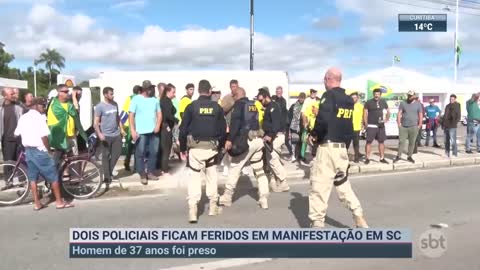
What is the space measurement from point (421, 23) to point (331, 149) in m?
17.0

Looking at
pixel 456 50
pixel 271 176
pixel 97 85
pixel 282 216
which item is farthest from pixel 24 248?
pixel 456 50

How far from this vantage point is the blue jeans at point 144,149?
9711 mm

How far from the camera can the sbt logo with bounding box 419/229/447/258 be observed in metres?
5.84

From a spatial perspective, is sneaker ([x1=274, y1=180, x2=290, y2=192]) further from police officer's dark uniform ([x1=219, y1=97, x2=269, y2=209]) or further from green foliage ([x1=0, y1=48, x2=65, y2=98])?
green foliage ([x1=0, y1=48, x2=65, y2=98])

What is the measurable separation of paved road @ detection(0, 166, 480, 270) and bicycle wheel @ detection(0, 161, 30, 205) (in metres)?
0.31

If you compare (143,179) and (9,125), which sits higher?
(9,125)

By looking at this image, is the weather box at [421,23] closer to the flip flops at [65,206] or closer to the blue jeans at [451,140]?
the blue jeans at [451,140]

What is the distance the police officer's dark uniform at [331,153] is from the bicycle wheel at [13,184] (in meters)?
4.98

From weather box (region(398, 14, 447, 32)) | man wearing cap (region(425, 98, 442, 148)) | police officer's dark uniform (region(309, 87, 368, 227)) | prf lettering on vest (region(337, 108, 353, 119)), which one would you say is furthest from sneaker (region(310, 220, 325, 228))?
weather box (region(398, 14, 447, 32))

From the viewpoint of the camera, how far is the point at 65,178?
866cm

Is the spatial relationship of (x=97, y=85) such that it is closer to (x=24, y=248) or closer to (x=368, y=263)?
(x=24, y=248)

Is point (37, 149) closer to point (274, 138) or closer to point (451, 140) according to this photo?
point (274, 138)

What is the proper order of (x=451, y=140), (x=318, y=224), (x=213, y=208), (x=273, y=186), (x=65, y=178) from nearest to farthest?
1. (x=318, y=224)
2. (x=213, y=208)
3. (x=65, y=178)
4. (x=273, y=186)
5. (x=451, y=140)

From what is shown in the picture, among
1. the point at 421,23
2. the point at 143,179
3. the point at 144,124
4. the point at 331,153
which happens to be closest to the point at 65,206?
the point at 143,179
